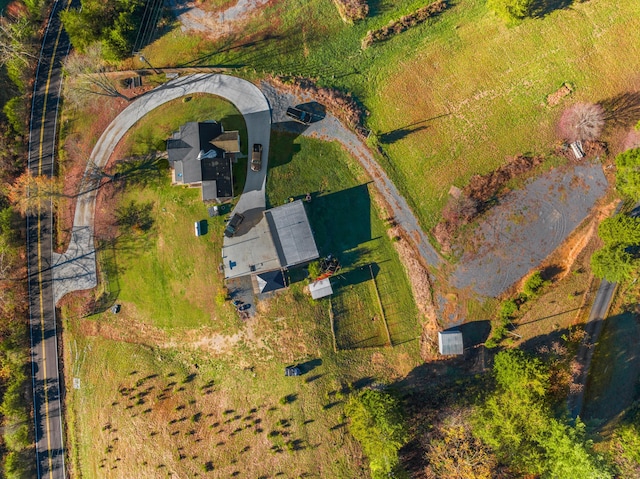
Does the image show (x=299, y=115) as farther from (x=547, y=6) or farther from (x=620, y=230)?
(x=620, y=230)

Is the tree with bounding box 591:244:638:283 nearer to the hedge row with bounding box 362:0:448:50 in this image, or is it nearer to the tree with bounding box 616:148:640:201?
the tree with bounding box 616:148:640:201

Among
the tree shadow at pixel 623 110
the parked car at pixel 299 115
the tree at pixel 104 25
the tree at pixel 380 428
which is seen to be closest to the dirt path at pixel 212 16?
the tree at pixel 104 25

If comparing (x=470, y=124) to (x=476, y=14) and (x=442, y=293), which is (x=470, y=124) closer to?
(x=476, y=14)

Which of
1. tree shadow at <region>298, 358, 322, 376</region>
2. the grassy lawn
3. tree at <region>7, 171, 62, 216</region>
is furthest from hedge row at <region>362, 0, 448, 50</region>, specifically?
tree at <region>7, 171, 62, 216</region>

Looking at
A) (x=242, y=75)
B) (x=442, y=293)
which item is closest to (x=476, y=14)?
(x=242, y=75)

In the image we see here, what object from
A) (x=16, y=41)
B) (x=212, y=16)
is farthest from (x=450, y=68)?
(x=16, y=41)

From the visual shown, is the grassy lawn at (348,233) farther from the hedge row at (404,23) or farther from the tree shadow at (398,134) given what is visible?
the hedge row at (404,23)
